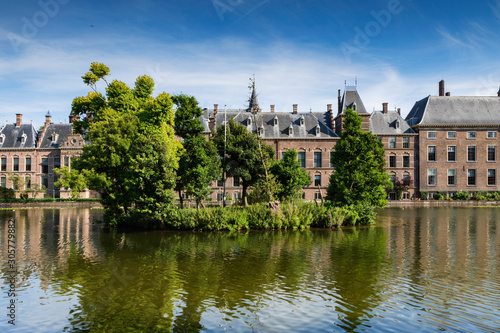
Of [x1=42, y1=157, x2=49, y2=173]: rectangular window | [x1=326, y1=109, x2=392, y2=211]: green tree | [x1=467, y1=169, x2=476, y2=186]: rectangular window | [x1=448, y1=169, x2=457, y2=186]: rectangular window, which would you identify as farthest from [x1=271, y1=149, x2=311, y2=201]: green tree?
[x1=42, y1=157, x2=49, y2=173]: rectangular window

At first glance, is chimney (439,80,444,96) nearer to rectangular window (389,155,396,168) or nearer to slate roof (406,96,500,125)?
slate roof (406,96,500,125)

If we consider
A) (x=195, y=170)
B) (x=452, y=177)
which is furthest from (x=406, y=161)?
(x=195, y=170)

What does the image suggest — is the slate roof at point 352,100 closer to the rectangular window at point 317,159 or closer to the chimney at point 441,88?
the rectangular window at point 317,159

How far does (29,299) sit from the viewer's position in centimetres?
1090

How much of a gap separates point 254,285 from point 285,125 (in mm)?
48272

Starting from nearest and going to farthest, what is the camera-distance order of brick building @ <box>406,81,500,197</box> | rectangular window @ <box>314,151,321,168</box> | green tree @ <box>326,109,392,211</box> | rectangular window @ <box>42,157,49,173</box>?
1. green tree @ <box>326,109,392,211</box>
2. brick building @ <box>406,81,500,197</box>
3. rectangular window @ <box>314,151,321,168</box>
4. rectangular window @ <box>42,157,49,173</box>

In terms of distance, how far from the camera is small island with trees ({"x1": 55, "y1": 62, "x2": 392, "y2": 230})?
2544 cm

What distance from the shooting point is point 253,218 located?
2608cm

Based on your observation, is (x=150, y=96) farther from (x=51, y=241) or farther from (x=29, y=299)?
(x=29, y=299)

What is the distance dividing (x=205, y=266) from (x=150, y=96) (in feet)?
65.6

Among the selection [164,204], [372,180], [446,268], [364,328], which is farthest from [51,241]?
[372,180]

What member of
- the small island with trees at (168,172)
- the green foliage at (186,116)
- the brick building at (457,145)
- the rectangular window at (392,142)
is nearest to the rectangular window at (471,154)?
the brick building at (457,145)

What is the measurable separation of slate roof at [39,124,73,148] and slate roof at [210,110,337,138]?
27.5m

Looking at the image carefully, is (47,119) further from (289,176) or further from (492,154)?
(492,154)
